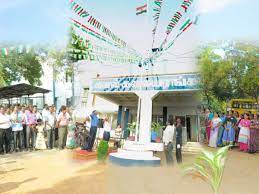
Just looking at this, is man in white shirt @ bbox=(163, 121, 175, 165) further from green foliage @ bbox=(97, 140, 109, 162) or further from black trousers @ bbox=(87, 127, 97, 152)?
black trousers @ bbox=(87, 127, 97, 152)

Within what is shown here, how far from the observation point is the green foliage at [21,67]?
653 cm

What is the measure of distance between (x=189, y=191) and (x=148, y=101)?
2660 millimetres

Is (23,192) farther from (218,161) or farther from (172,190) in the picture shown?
(218,161)

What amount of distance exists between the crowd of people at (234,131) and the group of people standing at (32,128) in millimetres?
4226

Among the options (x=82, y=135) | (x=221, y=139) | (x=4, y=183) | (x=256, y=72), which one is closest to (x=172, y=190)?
(x=4, y=183)

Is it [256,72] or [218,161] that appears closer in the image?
[218,161]

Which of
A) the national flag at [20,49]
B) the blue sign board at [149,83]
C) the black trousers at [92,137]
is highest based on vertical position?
the national flag at [20,49]

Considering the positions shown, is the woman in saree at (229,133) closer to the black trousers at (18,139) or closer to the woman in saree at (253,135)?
the woman in saree at (253,135)

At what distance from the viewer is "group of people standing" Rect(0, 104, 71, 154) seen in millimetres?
7641

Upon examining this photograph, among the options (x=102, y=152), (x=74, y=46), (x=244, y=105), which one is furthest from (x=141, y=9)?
(x=244, y=105)

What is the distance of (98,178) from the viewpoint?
5.63 metres

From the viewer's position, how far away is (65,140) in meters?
8.02

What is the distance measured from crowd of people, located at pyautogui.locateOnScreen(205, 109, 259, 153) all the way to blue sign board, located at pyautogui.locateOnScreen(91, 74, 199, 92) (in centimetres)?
151

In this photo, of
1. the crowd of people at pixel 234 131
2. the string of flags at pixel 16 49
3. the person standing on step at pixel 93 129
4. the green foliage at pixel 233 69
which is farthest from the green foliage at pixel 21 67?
the green foliage at pixel 233 69
